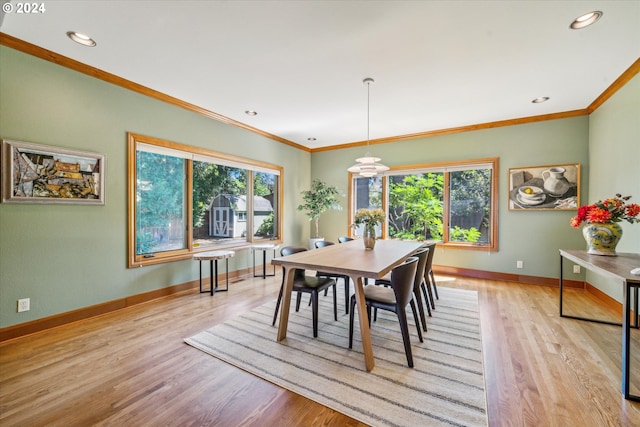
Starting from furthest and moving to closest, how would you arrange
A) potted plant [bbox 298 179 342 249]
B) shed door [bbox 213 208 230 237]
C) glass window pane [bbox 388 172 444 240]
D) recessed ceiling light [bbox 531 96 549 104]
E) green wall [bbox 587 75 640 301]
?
1. potted plant [bbox 298 179 342 249]
2. glass window pane [bbox 388 172 444 240]
3. shed door [bbox 213 208 230 237]
4. recessed ceiling light [bbox 531 96 549 104]
5. green wall [bbox 587 75 640 301]

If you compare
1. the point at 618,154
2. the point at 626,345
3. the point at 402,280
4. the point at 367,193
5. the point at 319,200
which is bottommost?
the point at 626,345

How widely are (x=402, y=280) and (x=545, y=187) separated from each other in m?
3.90

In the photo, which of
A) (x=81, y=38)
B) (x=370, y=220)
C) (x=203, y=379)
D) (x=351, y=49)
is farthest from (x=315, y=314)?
(x=81, y=38)

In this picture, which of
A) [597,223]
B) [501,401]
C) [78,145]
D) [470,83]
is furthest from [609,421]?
[78,145]

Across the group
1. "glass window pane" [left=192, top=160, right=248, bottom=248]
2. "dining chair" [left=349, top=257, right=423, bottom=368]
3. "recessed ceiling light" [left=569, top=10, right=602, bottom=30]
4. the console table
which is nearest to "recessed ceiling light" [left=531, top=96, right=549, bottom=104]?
"recessed ceiling light" [left=569, top=10, right=602, bottom=30]

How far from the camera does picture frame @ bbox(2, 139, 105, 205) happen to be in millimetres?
2416

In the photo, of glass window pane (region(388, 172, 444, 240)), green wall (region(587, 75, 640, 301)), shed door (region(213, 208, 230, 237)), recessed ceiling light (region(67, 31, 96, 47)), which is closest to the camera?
recessed ceiling light (region(67, 31, 96, 47))

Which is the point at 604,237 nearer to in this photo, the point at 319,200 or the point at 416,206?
the point at 416,206

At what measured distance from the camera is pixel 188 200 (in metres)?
4.00

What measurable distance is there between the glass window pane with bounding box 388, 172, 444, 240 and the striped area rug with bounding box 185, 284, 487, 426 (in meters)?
2.39

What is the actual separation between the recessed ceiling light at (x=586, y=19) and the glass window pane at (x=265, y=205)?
4560mm

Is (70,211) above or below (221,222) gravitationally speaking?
above

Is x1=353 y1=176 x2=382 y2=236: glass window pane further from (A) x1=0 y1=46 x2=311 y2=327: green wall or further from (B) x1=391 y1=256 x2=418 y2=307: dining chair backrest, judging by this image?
(A) x1=0 y1=46 x2=311 y2=327: green wall

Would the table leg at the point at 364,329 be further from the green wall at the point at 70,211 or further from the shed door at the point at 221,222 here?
the shed door at the point at 221,222
